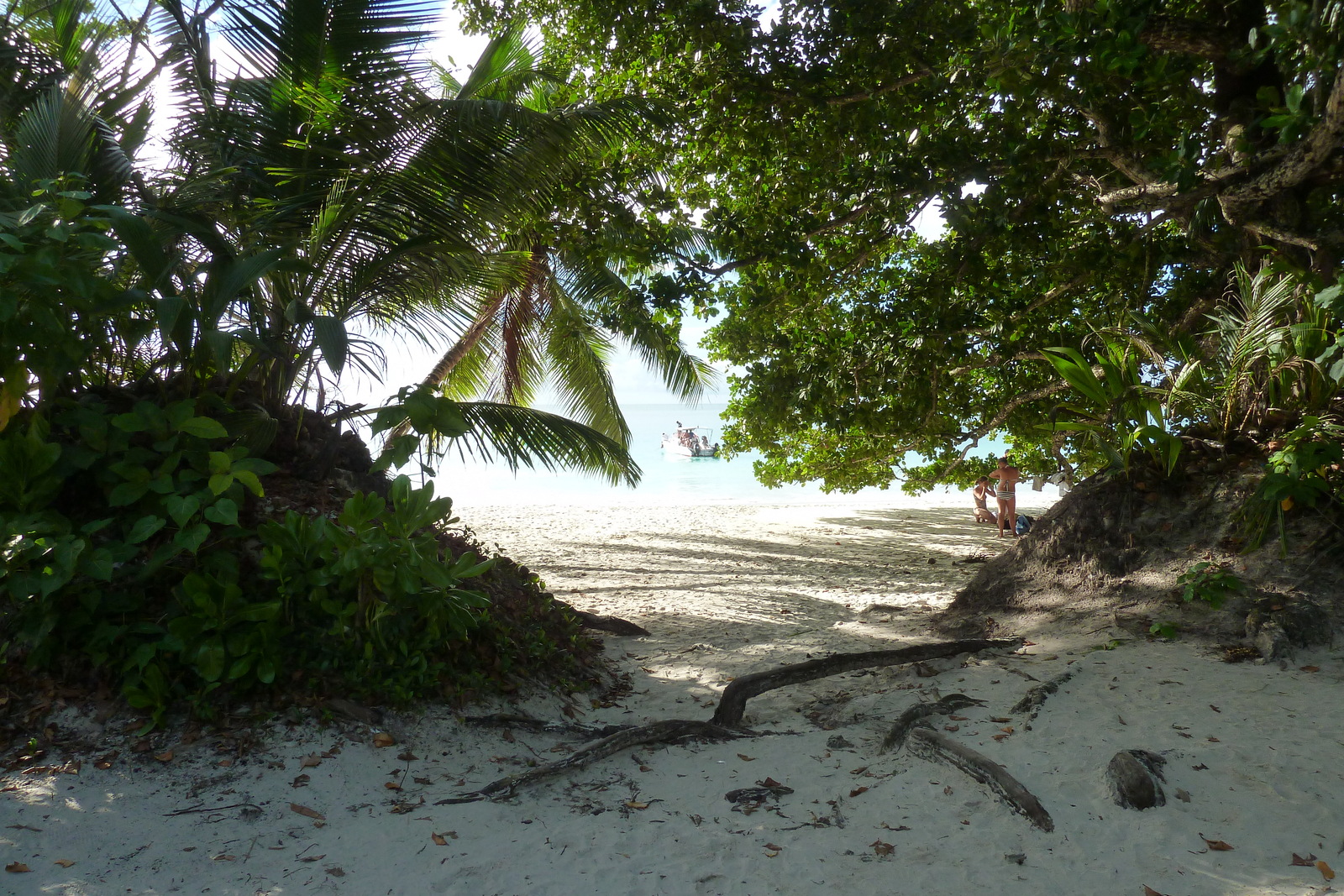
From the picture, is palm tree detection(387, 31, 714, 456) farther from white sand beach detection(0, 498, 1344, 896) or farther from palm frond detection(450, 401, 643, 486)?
white sand beach detection(0, 498, 1344, 896)

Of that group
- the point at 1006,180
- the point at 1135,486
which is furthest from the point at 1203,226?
the point at 1135,486

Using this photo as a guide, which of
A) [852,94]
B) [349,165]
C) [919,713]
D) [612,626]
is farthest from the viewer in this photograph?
[852,94]

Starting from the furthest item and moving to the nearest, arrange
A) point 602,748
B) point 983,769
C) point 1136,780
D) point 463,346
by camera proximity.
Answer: point 463,346 → point 602,748 → point 983,769 → point 1136,780

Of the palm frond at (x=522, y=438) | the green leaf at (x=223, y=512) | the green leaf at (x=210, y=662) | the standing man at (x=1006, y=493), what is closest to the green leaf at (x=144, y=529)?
the green leaf at (x=223, y=512)

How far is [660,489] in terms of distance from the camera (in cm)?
3569

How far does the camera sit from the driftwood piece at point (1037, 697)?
12.1 ft

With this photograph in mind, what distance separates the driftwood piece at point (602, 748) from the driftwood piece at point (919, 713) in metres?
0.69

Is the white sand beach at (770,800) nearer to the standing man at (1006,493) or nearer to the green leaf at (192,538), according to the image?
the green leaf at (192,538)

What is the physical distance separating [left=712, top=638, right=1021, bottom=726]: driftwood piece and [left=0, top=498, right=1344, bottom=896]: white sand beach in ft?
0.30

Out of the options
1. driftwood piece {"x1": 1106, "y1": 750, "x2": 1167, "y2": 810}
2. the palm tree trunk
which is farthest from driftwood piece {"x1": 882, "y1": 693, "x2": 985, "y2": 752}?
the palm tree trunk

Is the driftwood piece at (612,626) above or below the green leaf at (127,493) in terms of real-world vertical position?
below

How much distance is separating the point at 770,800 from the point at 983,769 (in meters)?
0.83

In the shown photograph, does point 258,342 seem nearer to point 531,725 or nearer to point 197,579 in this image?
point 197,579

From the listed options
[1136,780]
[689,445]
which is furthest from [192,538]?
[689,445]
